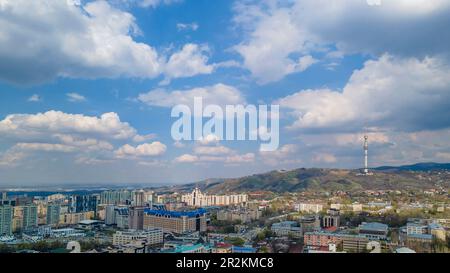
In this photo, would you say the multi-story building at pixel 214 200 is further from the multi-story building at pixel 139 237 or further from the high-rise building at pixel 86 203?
the multi-story building at pixel 139 237

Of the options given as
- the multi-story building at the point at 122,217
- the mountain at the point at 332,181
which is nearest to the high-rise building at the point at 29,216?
the multi-story building at the point at 122,217

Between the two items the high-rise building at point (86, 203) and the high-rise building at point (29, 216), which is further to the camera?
the high-rise building at point (86, 203)

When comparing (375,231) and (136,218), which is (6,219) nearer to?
(136,218)

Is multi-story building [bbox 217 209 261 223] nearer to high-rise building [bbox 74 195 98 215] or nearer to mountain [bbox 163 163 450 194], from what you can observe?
mountain [bbox 163 163 450 194]

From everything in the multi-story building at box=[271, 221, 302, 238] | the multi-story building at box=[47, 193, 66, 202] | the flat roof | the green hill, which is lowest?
the multi-story building at box=[271, 221, 302, 238]

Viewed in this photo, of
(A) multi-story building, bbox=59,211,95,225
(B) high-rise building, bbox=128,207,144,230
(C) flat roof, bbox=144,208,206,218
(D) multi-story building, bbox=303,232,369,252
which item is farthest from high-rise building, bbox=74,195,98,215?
(D) multi-story building, bbox=303,232,369,252
